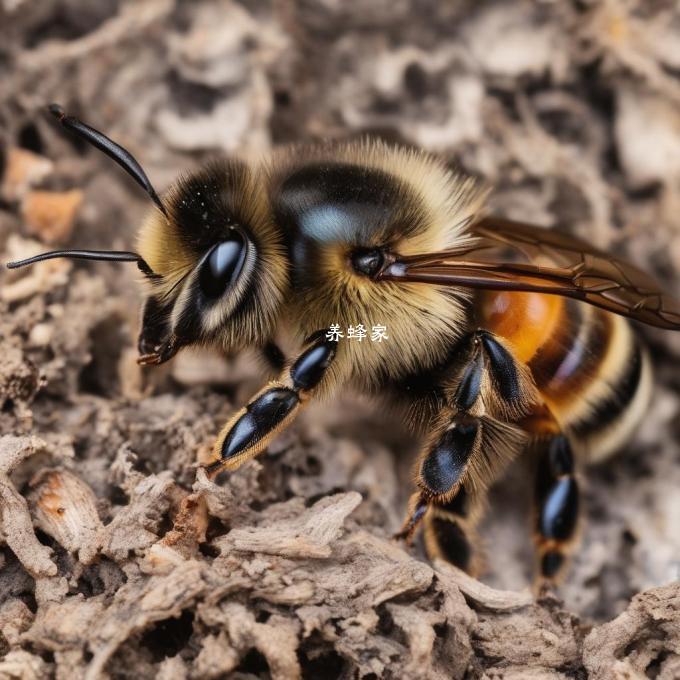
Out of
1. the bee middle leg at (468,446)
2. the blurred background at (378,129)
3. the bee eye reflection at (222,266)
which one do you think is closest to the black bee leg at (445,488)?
the bee middle leg at (468,446)

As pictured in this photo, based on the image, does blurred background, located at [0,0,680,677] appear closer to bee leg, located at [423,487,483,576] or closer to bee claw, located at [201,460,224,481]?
bee leg, located at [423,487,483,576]

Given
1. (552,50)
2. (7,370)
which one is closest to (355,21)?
(552,50)

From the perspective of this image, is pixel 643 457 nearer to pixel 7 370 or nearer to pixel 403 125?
pixel 403 125

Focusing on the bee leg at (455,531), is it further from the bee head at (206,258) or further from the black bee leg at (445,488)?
the bee head at (206,258)

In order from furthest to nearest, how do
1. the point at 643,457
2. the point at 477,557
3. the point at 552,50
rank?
1. the point at 552,50
2. the point at 643,457
3. the point at 477,557

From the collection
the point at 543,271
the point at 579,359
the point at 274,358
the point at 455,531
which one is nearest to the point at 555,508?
the point at 455,531

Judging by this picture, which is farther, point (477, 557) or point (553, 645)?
point (477, 557)
